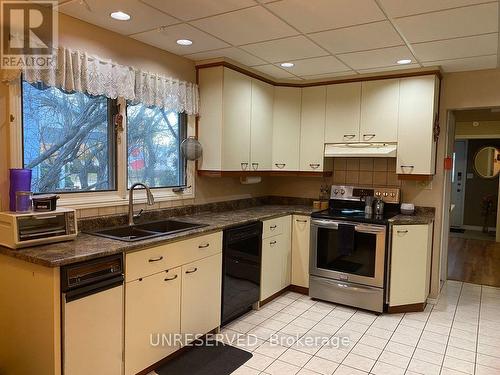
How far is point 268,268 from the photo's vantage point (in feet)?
12.1

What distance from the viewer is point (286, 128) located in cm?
433

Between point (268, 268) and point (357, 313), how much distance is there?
0.96m

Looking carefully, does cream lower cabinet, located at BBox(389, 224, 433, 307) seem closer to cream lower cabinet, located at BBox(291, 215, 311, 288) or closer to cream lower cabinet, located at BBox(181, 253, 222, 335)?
cream lower cabinet, located at BBox(291, 215, 311, 288)

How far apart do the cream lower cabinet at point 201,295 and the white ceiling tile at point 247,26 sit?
1.71 meters

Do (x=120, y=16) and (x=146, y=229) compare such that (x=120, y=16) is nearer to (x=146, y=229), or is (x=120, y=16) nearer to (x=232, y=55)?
(x=232, y=55)

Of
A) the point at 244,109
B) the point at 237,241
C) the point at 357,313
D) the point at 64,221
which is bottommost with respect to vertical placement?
the point at 357,313

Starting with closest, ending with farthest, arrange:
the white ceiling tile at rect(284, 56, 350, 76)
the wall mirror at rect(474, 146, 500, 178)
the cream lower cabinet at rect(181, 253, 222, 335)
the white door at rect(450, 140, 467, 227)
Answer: the cream lower cabinet at rect(181, 253, 222, 335), the white ceiling tile at rect(284, 56, 350, 76), the wall mirror at rect(474, 146, 500, 178), the white door at rect(450, 140, 467, 227)

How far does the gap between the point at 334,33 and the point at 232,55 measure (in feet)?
3.35

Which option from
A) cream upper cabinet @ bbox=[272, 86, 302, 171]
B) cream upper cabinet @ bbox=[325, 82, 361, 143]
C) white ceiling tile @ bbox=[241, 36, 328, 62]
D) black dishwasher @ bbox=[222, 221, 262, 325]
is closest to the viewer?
white ceiling tile @ bbox=[241, 36, 328, 62]

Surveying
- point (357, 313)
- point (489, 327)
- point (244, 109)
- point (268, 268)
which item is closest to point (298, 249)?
point (268, 268)

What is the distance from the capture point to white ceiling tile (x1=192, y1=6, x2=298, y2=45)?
2422mm

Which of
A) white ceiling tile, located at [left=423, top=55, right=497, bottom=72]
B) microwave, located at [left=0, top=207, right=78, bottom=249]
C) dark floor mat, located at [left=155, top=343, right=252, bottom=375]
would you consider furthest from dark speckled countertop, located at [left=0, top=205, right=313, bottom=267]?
white ceiling tile, located at [left=423, top=55, right=497, bottom=72]

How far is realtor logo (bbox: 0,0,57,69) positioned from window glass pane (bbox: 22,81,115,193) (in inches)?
7.3

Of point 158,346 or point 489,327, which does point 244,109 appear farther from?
point 489,327
